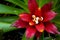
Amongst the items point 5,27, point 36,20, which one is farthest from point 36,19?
point 5,27

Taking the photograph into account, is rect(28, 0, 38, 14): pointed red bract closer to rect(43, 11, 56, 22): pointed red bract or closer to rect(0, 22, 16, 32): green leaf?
rect(43, 11, 56, 22): pointed red bract

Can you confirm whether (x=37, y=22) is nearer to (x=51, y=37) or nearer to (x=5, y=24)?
(x=5, y=24)

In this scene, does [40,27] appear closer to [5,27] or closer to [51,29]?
[51,29]

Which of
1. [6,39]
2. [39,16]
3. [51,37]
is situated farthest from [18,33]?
[39,16]

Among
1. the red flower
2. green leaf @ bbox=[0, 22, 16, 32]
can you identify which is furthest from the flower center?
green leaf @ bbox=[0, 22, 16, 32]

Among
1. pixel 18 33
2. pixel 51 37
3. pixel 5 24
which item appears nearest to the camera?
pixel 5 24

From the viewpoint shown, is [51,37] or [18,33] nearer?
[51,37]

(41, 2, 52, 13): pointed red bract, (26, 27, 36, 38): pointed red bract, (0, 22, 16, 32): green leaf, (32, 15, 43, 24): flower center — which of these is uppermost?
(41, 2, 52, 13): pointed red bract

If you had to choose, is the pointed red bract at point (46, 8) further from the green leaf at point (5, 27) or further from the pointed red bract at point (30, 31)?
the green leaf at point (5, 27)
